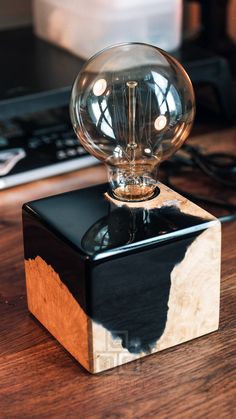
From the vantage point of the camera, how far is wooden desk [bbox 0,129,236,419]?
0.64 meters

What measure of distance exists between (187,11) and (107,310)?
2.95ft

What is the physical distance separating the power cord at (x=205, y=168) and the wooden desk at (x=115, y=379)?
192 millimetres

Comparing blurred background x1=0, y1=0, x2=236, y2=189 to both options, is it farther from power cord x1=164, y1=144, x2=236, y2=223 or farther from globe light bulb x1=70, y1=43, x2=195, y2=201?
globe light bulb x1=70, y1=43, x2=195, y2=201

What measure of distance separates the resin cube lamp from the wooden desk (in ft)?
0.04

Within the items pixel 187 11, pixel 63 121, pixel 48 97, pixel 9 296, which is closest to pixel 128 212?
pixel 9 296

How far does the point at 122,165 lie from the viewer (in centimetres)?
72

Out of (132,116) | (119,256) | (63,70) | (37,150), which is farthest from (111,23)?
(119,256)

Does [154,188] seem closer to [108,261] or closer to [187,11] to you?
[108,261]

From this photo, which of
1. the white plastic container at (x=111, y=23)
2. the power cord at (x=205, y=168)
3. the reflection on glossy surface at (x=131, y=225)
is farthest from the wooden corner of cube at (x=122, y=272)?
the white plastic container at (x=111, y=23)

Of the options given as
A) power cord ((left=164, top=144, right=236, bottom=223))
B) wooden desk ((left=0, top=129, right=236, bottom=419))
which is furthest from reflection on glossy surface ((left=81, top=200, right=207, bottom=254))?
power cord ((left=164, top=144, right=236, bottom=223))

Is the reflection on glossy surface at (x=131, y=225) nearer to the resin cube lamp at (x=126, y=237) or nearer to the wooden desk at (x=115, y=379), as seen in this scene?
the resin cube lamp at (x=126, y=237)

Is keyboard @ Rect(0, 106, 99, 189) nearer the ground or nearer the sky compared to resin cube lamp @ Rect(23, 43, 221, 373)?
nearer the ground

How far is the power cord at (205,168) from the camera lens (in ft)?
3.14

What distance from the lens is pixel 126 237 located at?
2.14 feet
